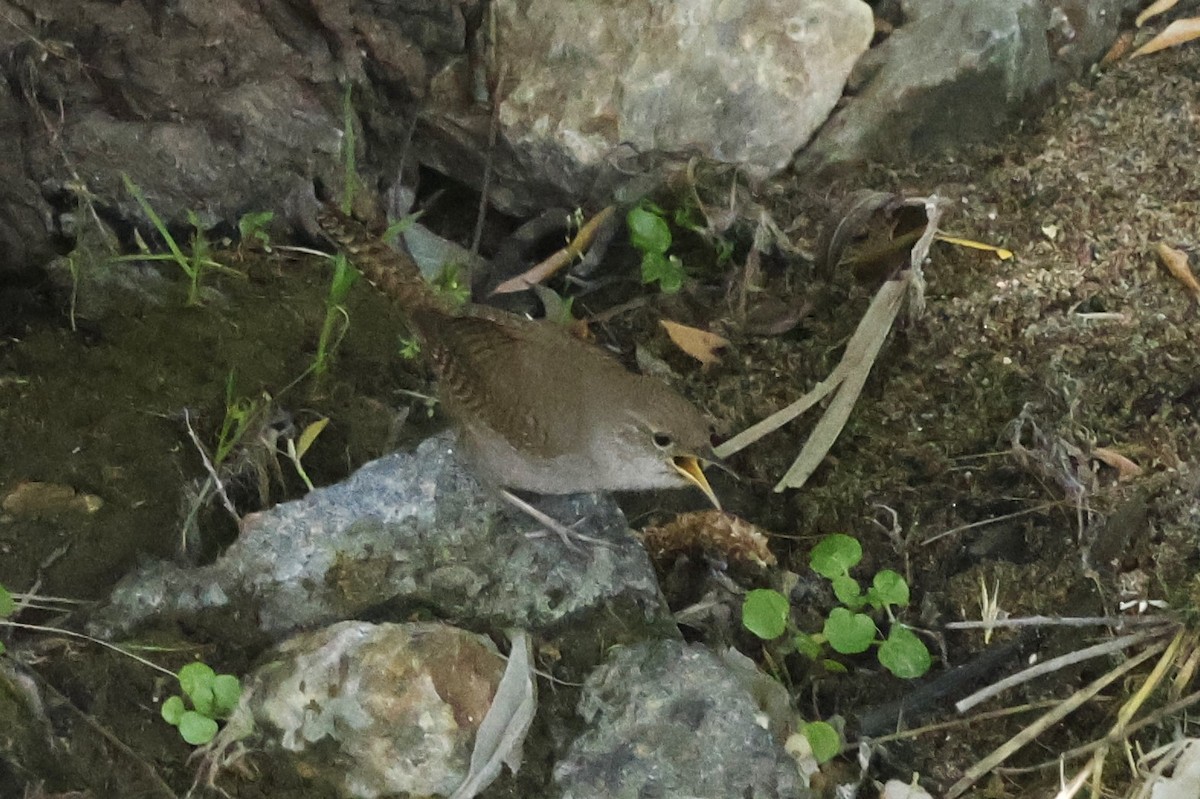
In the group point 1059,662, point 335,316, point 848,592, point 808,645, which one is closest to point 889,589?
point 848,592

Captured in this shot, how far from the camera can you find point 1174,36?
9.76ft

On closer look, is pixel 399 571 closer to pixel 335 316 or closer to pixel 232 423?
pixel 232 423

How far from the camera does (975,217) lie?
2.82 metres

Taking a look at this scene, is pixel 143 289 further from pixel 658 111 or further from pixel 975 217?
pixel 975 217

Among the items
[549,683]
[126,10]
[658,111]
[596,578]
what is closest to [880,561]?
[596,578]

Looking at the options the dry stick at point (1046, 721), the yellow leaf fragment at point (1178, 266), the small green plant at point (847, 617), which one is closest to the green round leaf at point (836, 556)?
the small green plant at point (847, 617)

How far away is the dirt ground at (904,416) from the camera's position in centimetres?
214

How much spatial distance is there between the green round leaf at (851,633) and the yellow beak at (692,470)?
385 mm

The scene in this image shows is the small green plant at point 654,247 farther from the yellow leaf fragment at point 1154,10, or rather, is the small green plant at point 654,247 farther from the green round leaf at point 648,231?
the yellow leaf fragment at point 1154,10

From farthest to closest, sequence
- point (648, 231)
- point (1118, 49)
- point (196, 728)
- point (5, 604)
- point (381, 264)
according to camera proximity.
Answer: point (1118, 49) → point (648, 231) → point (381, 264) → point (5, 604) → point (196, 728)

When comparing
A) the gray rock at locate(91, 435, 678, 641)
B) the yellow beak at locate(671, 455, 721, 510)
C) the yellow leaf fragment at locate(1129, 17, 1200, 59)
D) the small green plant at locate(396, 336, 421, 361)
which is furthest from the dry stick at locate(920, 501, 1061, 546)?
the yellow leaf fragment at locate(1129, 17, 1200, 59)

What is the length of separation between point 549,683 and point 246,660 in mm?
647

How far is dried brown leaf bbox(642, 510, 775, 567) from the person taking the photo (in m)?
2.45

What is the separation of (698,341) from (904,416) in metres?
0.62
